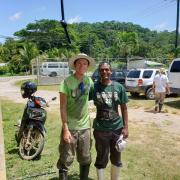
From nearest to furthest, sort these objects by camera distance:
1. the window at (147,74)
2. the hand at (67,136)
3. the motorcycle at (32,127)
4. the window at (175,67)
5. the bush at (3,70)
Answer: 1. the hand at (67,136)
2. the motorcycle at (32,127)
3. the window at (175,67)
4. the window at (147,74)
5. the bush at (3,70)

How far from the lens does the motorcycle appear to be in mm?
6609

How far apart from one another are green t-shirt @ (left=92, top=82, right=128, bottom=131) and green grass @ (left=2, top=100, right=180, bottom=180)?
1424 mm

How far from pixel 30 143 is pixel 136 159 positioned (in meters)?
1.97

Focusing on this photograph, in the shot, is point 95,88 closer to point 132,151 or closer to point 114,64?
point 132,151

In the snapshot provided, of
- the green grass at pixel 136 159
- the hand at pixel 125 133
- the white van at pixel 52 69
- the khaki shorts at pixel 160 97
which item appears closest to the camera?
the hand at pixel 125 133

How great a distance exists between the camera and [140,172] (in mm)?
6051

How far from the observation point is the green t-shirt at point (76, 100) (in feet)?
14.7

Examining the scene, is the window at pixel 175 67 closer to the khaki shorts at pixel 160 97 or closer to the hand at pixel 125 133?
the khaki shorts at pixel 160 97

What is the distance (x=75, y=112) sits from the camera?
4574mm

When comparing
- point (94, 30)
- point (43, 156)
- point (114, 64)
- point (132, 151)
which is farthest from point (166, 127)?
point (94, 30)

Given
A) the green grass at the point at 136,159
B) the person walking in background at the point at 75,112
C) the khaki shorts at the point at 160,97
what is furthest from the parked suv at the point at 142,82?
the person walking in background at the point at 75,112

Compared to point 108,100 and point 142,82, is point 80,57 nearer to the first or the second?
point 108,100

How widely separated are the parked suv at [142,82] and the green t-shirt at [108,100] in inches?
546

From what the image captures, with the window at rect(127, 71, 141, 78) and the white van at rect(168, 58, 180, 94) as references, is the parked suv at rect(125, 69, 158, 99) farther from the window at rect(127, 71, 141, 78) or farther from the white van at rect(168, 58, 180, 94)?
the white van at rect(168, 58, 180, 94)
